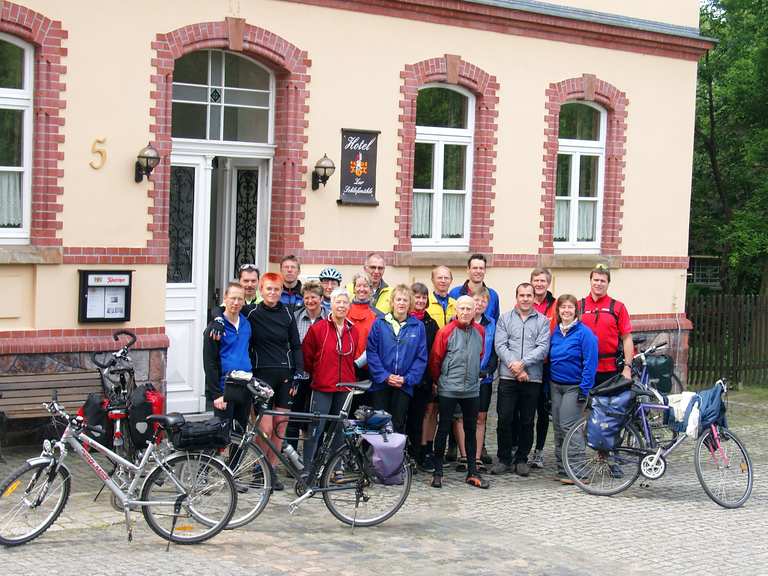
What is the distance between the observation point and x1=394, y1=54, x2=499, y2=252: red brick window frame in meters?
14.5

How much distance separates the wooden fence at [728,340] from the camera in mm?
18281

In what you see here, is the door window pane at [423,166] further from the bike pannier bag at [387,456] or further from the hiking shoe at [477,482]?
the bike pannier bag at [387,456]

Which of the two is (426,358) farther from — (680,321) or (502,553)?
(680,321)

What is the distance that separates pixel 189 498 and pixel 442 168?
24.5ft

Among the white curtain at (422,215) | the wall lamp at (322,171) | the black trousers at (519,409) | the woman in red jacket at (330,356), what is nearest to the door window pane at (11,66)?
the wall lamp at (322,171)

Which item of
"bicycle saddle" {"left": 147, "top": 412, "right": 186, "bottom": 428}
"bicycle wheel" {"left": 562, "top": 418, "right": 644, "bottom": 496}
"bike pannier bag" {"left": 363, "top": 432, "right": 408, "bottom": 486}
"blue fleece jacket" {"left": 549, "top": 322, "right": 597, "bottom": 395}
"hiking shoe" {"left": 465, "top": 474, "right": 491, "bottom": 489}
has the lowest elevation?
"hiking shoe" {"left": 465, "top": 474, "right": 491, "bottom": 489}

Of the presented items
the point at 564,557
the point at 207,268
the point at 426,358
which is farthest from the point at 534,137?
the point at 564,557

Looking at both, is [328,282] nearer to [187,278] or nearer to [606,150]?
[187,278]

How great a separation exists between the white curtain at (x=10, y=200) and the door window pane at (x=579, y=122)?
7.28m

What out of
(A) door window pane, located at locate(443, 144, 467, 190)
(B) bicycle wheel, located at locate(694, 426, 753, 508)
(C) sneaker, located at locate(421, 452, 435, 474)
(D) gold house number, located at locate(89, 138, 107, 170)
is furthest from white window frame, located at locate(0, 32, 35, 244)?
(B) bicycle wheel, located at locate(694, 426, 753, 508)

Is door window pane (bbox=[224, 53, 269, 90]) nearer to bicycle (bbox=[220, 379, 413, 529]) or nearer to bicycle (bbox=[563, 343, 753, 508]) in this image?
bicycle (bbox=[220, 379, 413, 529])

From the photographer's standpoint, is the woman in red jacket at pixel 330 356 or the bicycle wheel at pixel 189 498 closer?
the bicycle wheel at pixel 189 498

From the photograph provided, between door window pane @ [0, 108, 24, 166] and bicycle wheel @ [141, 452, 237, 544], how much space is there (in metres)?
4.52

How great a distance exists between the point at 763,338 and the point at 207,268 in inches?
364
